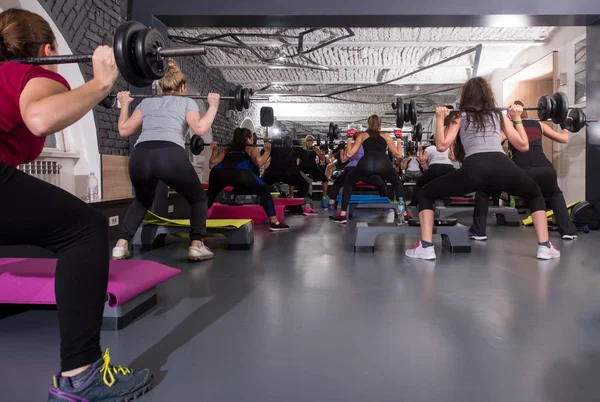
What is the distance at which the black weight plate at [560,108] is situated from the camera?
362 cm

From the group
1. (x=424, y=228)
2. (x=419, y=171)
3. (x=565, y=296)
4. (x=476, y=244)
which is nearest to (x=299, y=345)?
(x=565, y=296)

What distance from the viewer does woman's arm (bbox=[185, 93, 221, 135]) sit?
9.23ft

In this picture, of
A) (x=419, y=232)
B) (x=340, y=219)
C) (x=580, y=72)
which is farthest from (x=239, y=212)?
(x=580, y=72)

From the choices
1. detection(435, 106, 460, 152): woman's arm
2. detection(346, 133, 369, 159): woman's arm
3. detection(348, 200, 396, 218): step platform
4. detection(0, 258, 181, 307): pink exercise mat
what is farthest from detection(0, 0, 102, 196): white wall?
detection(348, 200, 396, 218): step platform

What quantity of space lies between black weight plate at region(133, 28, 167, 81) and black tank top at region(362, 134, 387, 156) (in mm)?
3853

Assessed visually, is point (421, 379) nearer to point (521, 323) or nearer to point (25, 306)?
point (521, 323)

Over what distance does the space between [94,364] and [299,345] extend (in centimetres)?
69

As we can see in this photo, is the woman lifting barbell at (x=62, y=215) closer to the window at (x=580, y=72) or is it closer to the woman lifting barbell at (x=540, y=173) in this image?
the woman lifting barbell at (x=540, y=173)

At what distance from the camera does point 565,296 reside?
2311 mm

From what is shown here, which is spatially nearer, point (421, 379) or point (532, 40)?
point (421, 379)

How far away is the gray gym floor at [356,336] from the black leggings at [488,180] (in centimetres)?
48

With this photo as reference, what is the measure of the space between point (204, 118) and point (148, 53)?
1.57m

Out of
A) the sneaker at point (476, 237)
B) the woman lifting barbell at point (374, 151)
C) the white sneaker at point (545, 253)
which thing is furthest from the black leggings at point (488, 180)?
the woman lifting barbell at point (374, 151)

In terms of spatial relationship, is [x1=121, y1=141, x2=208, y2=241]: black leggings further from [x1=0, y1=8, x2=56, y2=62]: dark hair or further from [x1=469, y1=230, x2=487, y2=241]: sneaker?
[x1=469, y1=230, x2=487, y2=241]: sneaker
